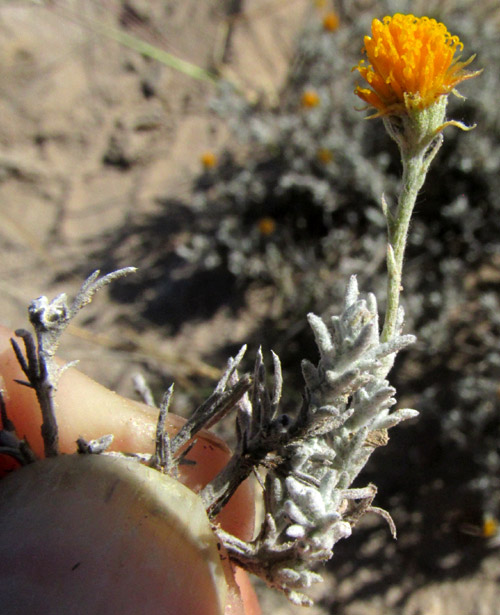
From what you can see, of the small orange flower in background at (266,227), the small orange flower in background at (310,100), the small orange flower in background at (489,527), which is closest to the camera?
the small orange flower in background at (489,527)

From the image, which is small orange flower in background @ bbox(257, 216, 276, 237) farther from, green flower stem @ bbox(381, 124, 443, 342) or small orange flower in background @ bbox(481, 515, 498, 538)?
green flower stem @ bbox(381, 124, 443, 342)

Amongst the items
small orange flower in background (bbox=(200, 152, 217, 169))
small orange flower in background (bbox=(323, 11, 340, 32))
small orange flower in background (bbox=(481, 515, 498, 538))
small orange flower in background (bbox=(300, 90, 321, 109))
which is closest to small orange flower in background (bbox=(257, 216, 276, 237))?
small orange flower in background (bbox=(200, 152, 217, 169))

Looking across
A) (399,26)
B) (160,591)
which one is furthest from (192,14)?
(160,591)

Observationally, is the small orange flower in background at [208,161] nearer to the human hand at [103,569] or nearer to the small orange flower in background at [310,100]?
the small orange flower in background at [310,100]

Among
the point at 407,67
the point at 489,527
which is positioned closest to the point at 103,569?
the point at 407,67

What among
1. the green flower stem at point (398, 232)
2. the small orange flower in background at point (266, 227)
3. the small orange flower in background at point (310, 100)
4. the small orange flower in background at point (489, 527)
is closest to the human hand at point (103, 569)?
the green flower stem at point (398, 232)

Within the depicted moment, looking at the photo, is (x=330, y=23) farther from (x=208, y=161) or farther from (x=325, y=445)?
(x=325, y=445)

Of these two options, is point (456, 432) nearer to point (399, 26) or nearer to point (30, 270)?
point (399, 26)

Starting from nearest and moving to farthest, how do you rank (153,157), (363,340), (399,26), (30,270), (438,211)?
(363,340) → (399,26) → (438,211) → (30,270) → (153,157)

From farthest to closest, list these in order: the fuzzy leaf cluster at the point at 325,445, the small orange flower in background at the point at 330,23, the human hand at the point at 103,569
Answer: the small orange flower in background at the point at 330,23 → the human hand at the point at 103,569 → the fuzzy leaf cluster at the point at 325,445
